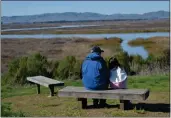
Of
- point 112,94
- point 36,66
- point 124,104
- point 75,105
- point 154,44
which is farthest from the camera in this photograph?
point 154,44

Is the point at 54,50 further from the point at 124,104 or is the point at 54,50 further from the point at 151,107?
the point at 124,104

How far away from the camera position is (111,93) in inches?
342

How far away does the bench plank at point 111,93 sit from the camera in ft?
28.0

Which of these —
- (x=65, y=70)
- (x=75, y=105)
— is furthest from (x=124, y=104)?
(x=65, y=70)

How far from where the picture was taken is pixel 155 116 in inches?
334

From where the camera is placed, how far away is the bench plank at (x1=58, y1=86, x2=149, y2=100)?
28.0 ft

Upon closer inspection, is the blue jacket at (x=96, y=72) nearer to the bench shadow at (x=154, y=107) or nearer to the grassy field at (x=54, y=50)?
the bench shadow at (x=154, y=107)

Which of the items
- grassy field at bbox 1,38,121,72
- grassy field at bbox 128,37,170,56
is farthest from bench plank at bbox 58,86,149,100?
grassy field at bbox 128,37,170,56

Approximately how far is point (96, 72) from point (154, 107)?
1484 mm

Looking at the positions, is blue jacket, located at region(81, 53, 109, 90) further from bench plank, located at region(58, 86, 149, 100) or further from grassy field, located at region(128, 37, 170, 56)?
grassy field, located at region(128, 37, 170, 56)

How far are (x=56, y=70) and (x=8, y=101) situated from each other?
840 cm

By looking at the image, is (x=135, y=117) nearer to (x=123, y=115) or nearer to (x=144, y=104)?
(x=123, y=115)

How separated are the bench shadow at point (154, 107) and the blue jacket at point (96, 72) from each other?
0.88 meters

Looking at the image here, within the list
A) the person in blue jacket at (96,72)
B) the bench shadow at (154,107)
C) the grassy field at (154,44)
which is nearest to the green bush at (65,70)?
the bench shadow at (154,107)
